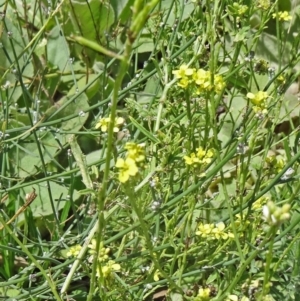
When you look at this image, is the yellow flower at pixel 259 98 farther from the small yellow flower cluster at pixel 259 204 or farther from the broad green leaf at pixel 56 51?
the broad green leaf at pixel 56 51

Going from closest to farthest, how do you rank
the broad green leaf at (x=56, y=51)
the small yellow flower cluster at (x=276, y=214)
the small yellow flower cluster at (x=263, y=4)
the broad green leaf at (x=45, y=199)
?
1. the small yellow flower cluster at (x=276, y=214)
2. the small yellow flower cluster at (x=263, y=4)
3. the broad green leaf at (x=45, y=199)
4. the broad green leaf at (x=56, y=51)

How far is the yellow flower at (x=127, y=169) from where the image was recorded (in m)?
0.66

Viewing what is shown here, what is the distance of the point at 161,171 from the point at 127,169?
0.65 ft

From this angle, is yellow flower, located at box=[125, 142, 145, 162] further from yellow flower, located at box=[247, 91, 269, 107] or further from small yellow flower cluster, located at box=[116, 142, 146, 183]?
yellow flower, located at box=[247, 91, 269, 107]

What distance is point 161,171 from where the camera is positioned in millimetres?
865

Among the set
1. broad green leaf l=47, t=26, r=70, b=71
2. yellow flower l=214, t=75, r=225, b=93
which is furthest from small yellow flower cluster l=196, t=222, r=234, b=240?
broad green leaf l=47, t=26, r=70, b=71

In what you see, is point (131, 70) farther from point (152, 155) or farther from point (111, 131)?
point (111, 131)

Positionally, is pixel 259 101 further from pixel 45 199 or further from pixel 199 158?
pixel 45 199

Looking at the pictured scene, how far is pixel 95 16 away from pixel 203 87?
99 centimetres

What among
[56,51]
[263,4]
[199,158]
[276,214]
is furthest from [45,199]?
[276,214]

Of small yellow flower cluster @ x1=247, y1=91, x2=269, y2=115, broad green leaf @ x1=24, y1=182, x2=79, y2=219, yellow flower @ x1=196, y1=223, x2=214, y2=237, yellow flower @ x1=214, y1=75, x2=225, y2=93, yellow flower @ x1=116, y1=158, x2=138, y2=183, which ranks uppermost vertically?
yellow flower @ x1=116, y1=158, x2=138, y2=183

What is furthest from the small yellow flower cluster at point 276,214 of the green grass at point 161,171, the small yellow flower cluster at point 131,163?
the small yellow flower cluster at point 131,163

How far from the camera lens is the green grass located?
864 millimetres

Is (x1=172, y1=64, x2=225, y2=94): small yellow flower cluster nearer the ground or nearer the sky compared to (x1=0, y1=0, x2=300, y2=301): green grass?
nearer the sky
